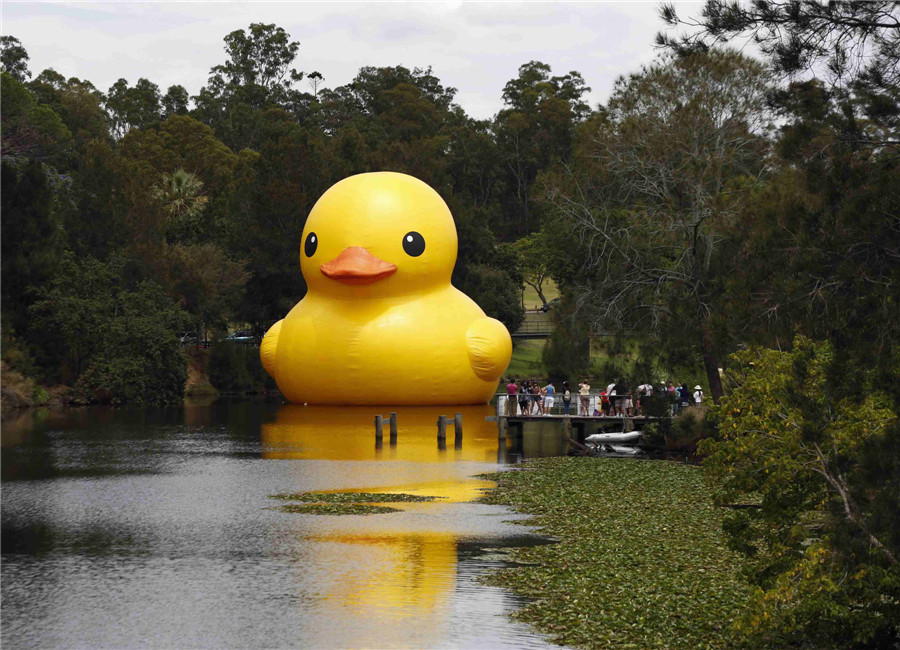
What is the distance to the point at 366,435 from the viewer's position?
30.0 m

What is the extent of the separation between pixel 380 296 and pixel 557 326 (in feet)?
24.9

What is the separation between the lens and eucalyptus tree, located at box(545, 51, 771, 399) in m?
27.8

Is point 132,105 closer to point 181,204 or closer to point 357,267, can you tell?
point 181,204

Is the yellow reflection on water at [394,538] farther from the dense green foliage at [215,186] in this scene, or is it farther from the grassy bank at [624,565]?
the dense green foliage at [215,186]

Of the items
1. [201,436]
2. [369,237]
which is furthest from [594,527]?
[369,237]

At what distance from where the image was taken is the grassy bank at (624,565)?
11.0 meters

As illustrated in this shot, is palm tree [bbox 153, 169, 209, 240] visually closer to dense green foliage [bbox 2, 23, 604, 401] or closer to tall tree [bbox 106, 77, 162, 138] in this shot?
dense green foliage [bbox 2, 23, 604, 401]

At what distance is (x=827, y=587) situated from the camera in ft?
28.6

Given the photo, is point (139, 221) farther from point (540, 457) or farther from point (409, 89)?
point (409, 89)

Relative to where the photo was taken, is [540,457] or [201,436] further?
[201,436]

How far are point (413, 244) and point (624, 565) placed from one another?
24333mm

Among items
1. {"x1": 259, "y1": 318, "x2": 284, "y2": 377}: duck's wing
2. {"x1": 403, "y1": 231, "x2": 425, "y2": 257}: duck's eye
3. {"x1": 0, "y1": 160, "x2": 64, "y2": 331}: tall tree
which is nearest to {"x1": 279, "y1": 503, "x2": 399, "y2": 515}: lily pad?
{"x1": 403, "y1": 231, "x2": 425, "y2": 257}: duck's eye

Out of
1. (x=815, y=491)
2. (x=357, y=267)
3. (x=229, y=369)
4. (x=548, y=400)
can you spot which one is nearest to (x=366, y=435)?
(x=548, y=400)

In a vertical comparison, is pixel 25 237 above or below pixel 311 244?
above
